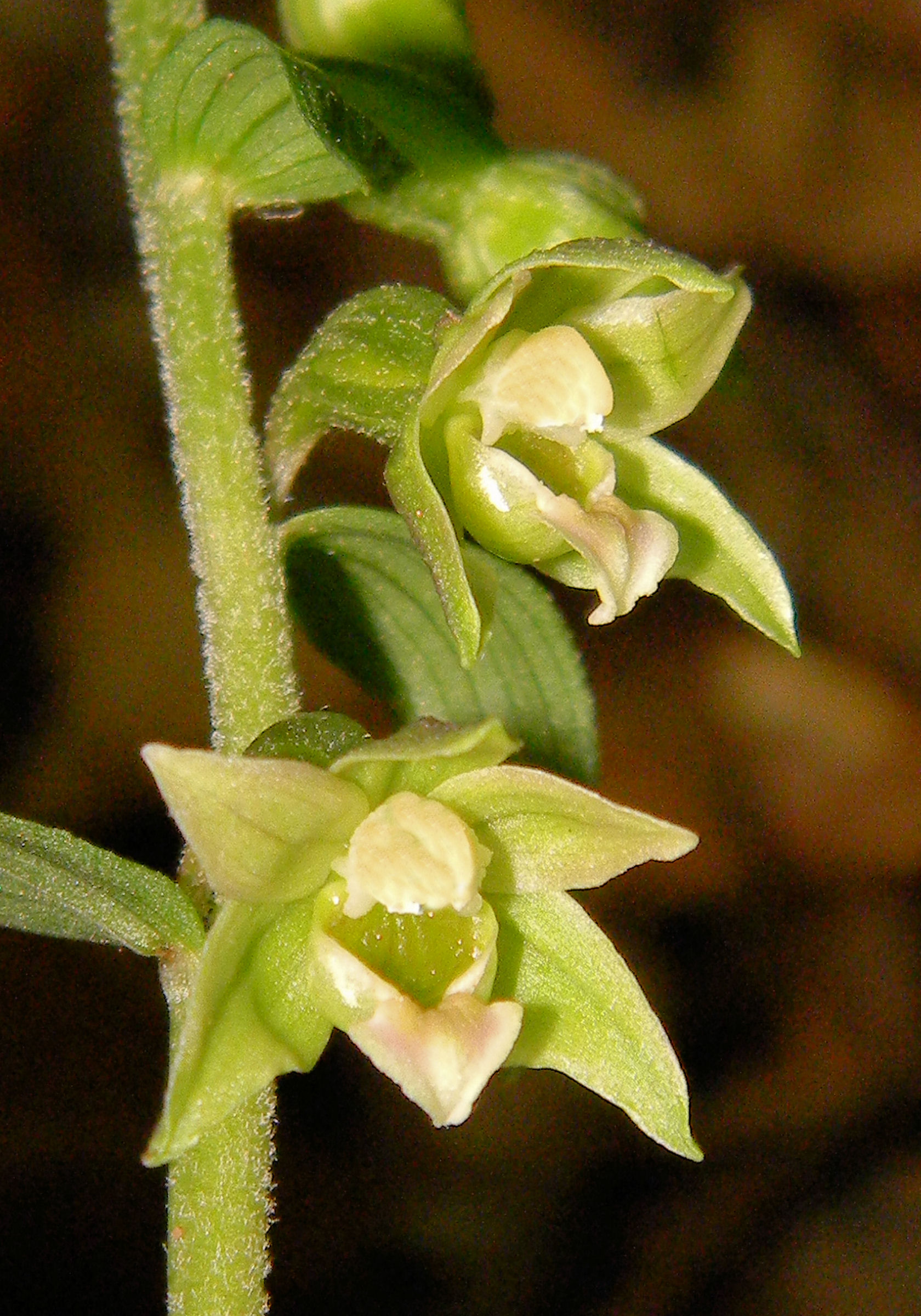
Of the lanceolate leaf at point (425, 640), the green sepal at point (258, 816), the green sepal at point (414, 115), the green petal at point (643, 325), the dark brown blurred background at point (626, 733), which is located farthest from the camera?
the dark brown blurred background at point (626, 733)

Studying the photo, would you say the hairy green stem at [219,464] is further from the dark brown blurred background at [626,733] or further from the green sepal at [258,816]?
the dark brown blurred background at [626,733]

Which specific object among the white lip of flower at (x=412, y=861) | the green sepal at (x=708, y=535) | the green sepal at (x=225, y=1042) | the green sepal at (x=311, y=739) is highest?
the green sepal at (x=708, y=535)

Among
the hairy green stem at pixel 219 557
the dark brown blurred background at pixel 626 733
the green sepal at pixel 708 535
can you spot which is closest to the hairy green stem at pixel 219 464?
the hairy green stem at pixel 219 557

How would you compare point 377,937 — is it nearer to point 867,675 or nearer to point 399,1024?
point 399,1024

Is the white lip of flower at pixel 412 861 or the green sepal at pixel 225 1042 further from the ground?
the white lip of flower at pixel 412 861

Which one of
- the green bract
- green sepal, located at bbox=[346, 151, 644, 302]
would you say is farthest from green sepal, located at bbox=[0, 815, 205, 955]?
green sepal, located at bbox=[346, 151, 644, 302]

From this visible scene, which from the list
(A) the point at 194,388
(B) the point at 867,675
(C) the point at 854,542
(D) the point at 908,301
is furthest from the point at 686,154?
(A) the point at 194,388
